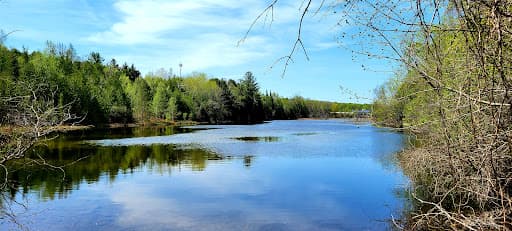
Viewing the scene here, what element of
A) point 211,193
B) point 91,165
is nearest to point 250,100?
point 91,165

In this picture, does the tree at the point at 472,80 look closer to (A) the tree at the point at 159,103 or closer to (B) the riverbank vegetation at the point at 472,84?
(B) the riverbank vegetation at the point at 472,84

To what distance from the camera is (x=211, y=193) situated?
13.4 metres

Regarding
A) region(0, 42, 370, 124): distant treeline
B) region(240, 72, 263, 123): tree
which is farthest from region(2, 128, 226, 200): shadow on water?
region(240, 72, 263, 123): tree

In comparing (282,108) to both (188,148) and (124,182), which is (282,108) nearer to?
(188,148)

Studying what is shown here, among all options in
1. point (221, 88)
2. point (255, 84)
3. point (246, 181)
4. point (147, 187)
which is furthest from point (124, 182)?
point (255, 84)

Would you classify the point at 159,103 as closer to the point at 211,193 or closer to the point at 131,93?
the point at 131,93

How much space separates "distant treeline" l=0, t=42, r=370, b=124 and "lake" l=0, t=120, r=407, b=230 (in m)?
21.2

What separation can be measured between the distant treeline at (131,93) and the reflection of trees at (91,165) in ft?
51.2

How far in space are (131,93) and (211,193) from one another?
61.7 metres

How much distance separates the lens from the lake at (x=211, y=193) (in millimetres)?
10055

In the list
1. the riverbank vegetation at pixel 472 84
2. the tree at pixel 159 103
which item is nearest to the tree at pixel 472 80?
the riverbank vegetation at pixel 472 84

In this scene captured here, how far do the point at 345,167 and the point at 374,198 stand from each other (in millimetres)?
6275

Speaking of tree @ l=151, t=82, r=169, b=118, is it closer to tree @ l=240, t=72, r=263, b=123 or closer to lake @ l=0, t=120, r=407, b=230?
tree @ l=240, t=72, r=263, b=123

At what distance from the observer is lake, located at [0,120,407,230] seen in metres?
10.1
